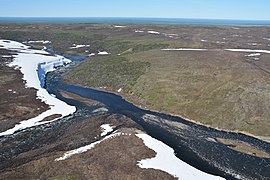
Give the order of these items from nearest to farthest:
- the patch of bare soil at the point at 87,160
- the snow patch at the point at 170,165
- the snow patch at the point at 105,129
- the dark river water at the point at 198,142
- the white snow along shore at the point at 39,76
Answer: the patch of bare soil at the point at 87,160
the snow patch at the point at 170,165
the dark river water at the point at 198,142
the snow patch at the point at 105,129
the white snow along shore at the point at 39,76

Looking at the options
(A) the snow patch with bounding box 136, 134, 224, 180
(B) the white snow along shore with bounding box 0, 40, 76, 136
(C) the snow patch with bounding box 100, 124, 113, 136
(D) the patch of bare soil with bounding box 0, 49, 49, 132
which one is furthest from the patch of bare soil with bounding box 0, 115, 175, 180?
(D) the patch of bare soil with bounding box 0, 49, 49, 132

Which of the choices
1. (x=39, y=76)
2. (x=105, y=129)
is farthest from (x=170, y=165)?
(x=39, y=76)

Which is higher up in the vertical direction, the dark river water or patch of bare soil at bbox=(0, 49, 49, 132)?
patch of bare soil at bbox=(0, 49, 49, 132)

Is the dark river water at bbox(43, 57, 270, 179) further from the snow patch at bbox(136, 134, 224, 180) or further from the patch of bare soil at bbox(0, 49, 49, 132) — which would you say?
the patch of bare soil at bbox(0, 49, 49, 132)

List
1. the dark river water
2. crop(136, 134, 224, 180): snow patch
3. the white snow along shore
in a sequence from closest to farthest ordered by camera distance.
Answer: crop(136, 134, 224, 180): snow patch
the dark river water
the white snow along shore

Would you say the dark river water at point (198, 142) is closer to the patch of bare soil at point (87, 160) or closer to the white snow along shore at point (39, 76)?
the white snow along shore at point (39, 76)

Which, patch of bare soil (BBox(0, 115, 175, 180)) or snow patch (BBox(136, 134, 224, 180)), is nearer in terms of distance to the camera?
patch of bare soil (BBox(0, 115, 175, 180))

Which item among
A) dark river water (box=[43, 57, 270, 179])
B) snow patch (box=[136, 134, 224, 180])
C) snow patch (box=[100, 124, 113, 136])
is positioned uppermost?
snow patch (box=[136, 134, 224, 180])

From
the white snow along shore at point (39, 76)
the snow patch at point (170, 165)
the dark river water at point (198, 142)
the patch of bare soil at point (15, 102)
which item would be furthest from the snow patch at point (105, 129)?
the patch of bare soil at point (15, 102)
